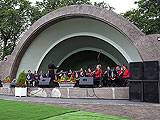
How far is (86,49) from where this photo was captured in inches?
974

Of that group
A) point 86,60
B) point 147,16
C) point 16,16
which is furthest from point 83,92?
point 16,16

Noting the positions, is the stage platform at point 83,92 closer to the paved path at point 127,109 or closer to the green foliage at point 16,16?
the paved path at point 127,109

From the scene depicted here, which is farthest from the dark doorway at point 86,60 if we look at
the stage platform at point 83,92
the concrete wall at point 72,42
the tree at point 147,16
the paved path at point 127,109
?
the paved path at point 127,109

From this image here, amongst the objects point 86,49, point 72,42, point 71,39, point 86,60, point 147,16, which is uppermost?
point 147,16

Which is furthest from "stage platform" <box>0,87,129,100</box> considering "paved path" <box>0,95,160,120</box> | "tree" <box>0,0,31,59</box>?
"tree" <box>0,0,31,59</box>

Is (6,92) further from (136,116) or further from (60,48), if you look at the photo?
(136,116)

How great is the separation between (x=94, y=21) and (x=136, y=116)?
11.6 metres

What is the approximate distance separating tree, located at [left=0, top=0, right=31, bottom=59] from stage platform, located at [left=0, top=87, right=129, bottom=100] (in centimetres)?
1978

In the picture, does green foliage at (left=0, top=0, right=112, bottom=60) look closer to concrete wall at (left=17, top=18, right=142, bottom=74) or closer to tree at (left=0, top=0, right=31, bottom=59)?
tree at (left=0, top=0, right=31, bottom=59)

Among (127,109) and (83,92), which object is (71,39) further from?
(127,109)

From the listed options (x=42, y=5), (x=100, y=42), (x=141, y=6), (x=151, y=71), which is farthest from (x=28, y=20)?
(x=151, y=71)

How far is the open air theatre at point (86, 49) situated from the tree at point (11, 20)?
1119cm

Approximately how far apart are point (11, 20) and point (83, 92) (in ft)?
74.6

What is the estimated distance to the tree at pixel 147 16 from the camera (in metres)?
29.3
